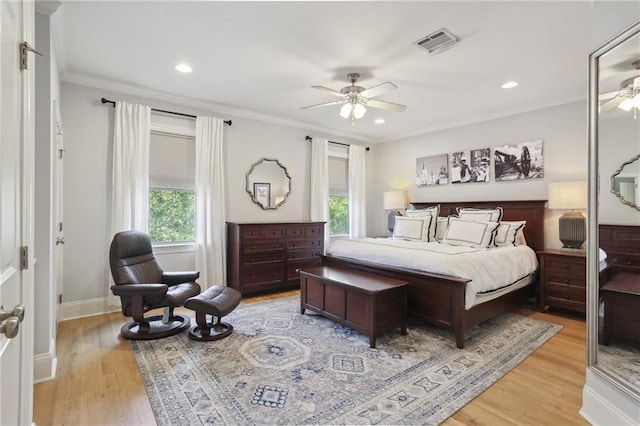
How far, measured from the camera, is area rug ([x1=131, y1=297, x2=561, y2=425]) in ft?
6.45

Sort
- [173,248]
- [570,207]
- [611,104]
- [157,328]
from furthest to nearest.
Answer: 1. [173,248]
2. [570,207]
3. [157,328]
4. [611,104]

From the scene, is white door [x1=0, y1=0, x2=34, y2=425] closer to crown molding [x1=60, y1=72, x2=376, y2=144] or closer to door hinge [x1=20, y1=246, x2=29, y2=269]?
door hinge [x1=20, y1=246, x2=29, y2=269]

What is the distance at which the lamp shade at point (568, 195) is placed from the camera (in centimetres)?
375

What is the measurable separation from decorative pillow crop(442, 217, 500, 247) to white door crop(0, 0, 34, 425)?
411cm

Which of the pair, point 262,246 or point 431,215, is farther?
point 431,215

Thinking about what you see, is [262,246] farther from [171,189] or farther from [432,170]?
[432,170]

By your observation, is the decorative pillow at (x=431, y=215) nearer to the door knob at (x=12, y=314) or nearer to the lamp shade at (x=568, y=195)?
the lamp shade at (x=568, y=195)

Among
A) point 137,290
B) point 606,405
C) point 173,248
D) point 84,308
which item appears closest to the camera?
point 606,405

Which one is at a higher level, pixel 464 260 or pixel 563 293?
pixel 464 260

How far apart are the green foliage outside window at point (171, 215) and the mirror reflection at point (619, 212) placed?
14.0ft

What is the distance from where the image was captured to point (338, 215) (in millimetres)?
6234

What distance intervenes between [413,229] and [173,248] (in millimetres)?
3357

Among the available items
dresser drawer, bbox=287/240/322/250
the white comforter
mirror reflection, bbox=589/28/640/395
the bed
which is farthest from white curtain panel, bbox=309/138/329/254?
mirror reflection, bbox=589/28/640/395

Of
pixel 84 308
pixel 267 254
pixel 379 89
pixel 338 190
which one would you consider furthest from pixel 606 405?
pixel 338 190
